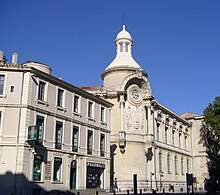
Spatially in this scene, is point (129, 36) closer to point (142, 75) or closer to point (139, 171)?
point (142, 75)

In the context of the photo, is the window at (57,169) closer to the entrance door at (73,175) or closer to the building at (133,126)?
the entrance door at (73,175)

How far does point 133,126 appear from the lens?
150 feet

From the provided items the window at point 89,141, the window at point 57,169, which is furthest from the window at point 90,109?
the window at point 57,169

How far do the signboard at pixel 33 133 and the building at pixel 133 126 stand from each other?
18.1 metres

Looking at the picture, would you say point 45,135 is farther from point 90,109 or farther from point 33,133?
point 90,109

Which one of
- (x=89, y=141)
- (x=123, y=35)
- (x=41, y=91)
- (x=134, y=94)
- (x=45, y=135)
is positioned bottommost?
(x=45, y=135)

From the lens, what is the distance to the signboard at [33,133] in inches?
1053

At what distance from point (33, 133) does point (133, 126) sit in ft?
69.0

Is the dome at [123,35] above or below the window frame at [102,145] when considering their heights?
above

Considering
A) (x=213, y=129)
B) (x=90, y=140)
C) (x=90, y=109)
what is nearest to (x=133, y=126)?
(x=90, y=109)

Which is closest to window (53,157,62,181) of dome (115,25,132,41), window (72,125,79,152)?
window (72,125,79,152)

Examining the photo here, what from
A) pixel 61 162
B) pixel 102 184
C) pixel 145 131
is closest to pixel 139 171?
pixel 145 131

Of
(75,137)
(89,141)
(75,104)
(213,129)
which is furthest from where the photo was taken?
(213,129)

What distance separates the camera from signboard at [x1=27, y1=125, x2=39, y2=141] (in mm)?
26750
